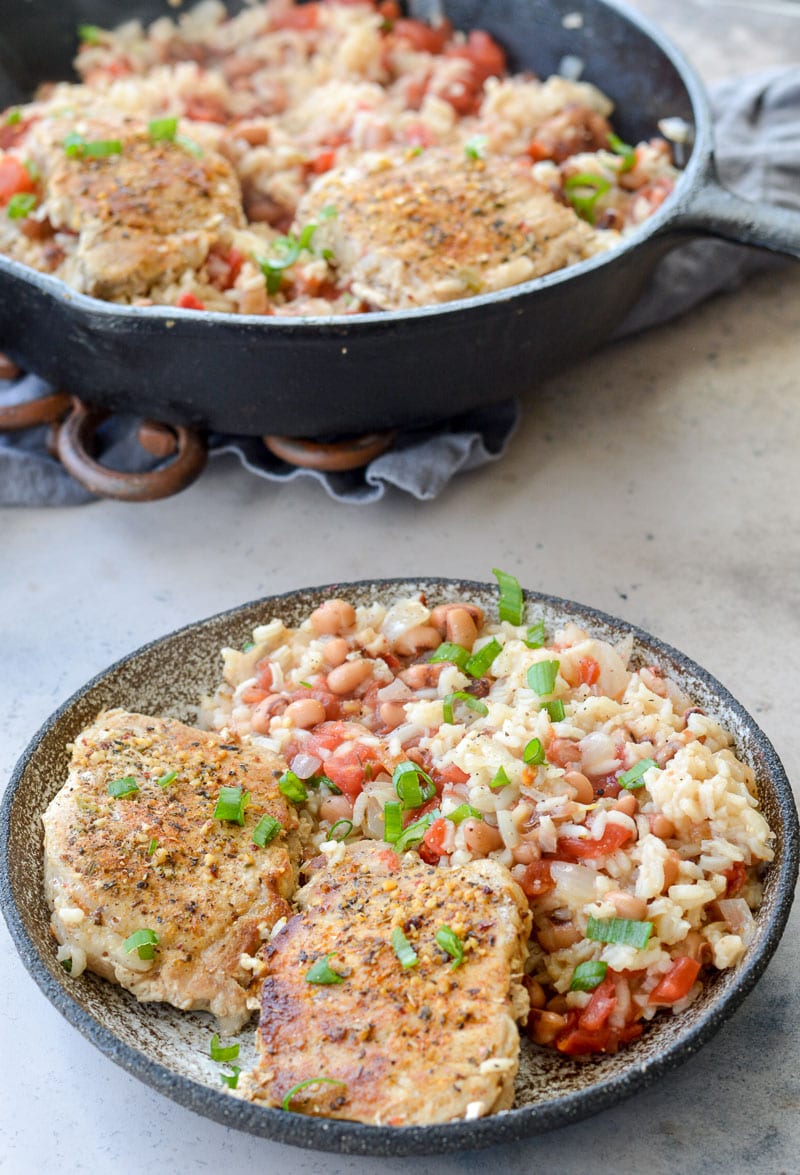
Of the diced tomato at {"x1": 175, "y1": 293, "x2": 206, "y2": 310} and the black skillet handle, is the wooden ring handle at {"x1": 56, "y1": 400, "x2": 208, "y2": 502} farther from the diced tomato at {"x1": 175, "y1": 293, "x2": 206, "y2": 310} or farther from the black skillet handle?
the black skillet handle

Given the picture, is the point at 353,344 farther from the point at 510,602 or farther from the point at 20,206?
the point at 20,206

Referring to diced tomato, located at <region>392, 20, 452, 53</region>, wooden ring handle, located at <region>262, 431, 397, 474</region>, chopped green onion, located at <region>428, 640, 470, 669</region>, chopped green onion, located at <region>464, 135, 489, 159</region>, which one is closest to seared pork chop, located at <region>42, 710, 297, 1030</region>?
chopped green onion, located at <region>428, 640, 470, 669</region>

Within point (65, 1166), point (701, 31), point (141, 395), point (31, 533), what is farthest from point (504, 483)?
point (701, 31)

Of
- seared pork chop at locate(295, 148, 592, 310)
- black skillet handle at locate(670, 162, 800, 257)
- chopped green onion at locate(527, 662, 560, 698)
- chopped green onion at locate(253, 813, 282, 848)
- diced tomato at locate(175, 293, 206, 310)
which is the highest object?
diced tomato at locate(175, 293, 206, 310)

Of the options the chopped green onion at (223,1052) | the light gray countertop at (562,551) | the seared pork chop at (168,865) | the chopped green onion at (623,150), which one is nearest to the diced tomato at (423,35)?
the chopped green onion at (623,150)

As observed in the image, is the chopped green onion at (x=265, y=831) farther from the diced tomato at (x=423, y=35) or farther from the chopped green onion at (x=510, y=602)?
the diced tomato at (x=423, y=35)
